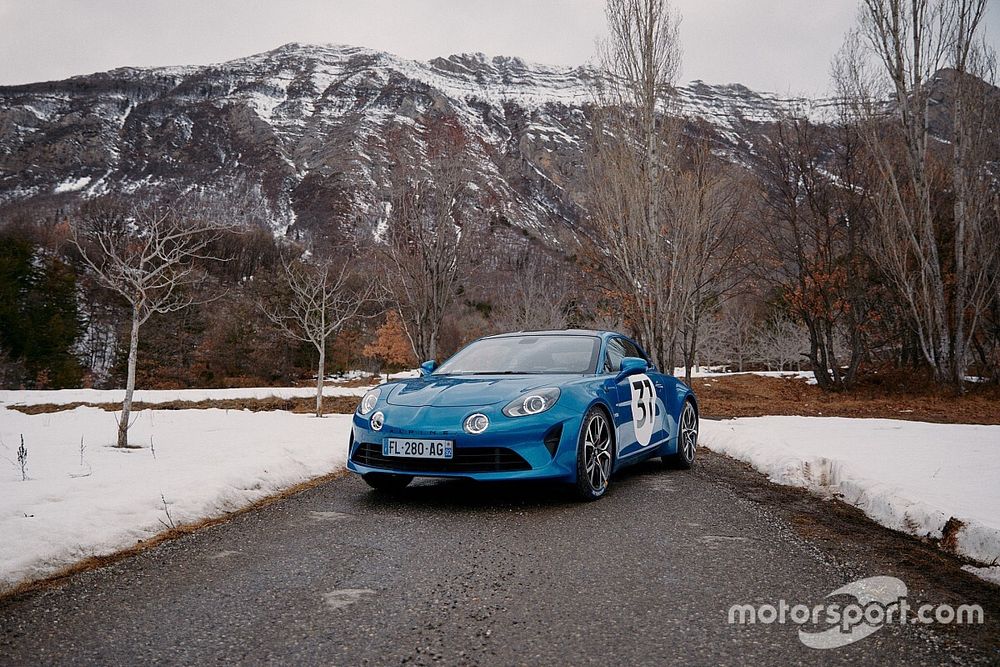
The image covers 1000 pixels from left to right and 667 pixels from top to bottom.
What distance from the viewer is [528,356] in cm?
546

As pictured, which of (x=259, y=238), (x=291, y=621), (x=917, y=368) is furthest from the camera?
(x=259, y=238)

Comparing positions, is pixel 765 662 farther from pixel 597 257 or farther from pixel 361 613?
pixel 597 257

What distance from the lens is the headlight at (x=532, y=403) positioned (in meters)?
4.25

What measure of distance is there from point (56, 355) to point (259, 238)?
26530 mm

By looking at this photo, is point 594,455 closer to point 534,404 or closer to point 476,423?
point 534,404

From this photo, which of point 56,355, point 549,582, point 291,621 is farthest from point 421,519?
point 56,355

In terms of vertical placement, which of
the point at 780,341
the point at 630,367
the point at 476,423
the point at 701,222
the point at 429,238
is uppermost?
the point at 701,222

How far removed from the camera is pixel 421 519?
13.0 feet

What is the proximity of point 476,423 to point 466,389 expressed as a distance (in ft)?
1.62

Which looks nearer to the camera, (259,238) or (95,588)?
(95,588)

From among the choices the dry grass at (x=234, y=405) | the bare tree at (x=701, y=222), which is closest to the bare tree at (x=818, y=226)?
the bare tree at (x=701, y=222)

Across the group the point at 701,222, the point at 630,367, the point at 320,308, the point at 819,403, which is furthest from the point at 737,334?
the point at 630,367

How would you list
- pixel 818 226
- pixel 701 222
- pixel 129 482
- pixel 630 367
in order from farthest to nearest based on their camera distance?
1. pixel 818 226
2. pixel 701 222
3. pixel 630 367
4. pixel 129 482

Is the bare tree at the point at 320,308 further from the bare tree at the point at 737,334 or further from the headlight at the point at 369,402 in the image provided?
the bare tree at the point at 737,334
